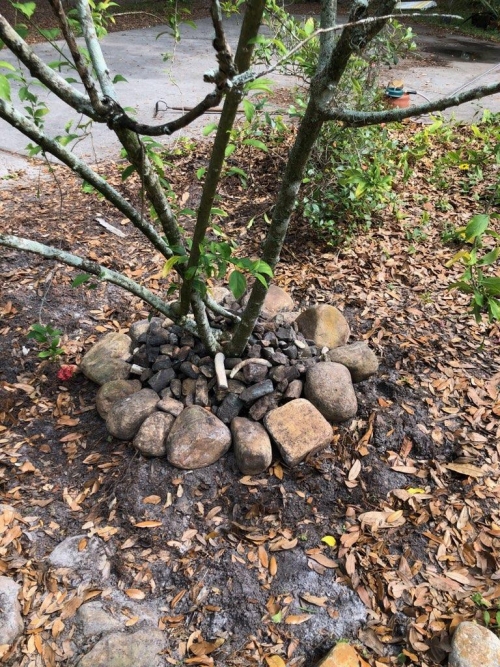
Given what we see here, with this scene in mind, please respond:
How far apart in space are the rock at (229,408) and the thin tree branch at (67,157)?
30.8 inches

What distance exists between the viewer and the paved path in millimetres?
5203

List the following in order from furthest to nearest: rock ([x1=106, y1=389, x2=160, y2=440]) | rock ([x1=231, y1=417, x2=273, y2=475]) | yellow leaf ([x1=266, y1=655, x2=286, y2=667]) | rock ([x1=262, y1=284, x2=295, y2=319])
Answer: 1. rock ([x1=262, y1=284, x2=295, y2=319])
2. rock ([x1=106, y1=389, x2=160, y2=440])
3. rock ([x1=231, y1=417, x2=273, y2=475])
4. yellow leaf ([x1=266, y1=655, x2=286, y2=667])

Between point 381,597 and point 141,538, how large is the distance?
1.03 m

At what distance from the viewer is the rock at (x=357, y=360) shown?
2660 millimetres

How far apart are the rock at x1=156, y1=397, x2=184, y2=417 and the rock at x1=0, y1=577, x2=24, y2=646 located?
3.09ft

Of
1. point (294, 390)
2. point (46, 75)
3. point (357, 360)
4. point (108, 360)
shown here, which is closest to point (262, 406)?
point (294, 390)

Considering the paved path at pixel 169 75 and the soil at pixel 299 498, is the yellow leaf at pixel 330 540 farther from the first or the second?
the paved path at pixel 169 75

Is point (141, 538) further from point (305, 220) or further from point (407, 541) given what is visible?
point (305, 220)

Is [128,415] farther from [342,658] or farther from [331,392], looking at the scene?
A: [342,658]

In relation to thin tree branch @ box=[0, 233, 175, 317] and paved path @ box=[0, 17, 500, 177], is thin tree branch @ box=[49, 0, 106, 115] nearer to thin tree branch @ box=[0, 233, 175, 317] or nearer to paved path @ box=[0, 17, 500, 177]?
thin tree branch @ box=[0, 233, 175, 317]

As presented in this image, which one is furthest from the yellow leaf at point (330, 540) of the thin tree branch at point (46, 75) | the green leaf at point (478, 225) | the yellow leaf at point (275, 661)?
the thin tree branch at point (46, 75)

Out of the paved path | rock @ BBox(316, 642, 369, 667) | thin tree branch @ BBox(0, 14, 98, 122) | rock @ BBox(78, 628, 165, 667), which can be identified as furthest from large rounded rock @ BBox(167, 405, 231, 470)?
the paved path

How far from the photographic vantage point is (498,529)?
2.15 m

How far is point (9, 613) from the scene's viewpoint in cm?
183
